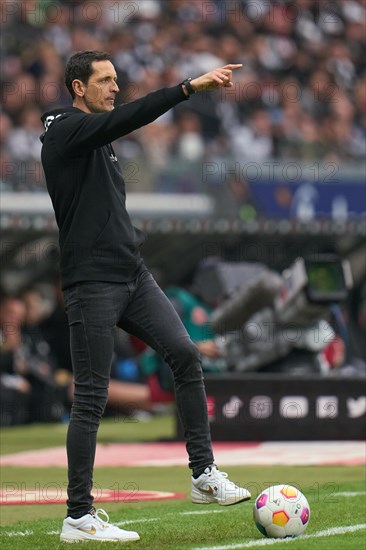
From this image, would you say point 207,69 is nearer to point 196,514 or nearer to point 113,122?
point 196,514

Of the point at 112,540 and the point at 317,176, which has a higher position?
the point at 317,176

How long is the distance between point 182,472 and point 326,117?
12889 millimetres

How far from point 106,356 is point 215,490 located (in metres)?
0.73

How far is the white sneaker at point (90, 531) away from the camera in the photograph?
5.29 metres

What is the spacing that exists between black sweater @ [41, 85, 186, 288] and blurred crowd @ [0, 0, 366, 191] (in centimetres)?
855

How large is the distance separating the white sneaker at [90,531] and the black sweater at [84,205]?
0.99m

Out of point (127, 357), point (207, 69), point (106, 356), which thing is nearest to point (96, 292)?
point (106, 356)

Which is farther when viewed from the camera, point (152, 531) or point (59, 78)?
point (59, 78)

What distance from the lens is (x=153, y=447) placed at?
36.0 ft

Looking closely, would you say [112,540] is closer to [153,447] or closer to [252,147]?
[153,447]

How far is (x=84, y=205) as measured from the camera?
17.8ft

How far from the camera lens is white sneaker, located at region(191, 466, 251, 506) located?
17.9ft

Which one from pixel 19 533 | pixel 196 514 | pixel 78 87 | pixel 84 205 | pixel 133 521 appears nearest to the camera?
pixel 84 205

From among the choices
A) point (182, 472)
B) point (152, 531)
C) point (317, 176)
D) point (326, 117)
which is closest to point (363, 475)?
point (182, 472)
